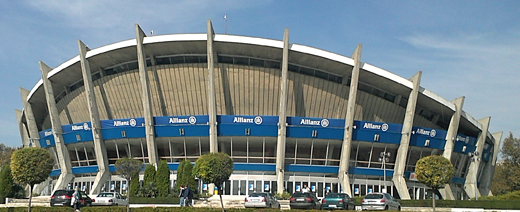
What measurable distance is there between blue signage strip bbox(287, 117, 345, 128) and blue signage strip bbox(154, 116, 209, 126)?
29.1ft

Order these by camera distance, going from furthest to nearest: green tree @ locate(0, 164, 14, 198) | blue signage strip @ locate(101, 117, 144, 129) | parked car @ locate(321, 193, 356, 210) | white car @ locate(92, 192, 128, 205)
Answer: blue signage strip @ locate(101, 117, 144, 129) < green tree @ locate(0, 164, 14, 198) < white car @ locate(92, 192, 128, 205) < parked car @ locate(321, 193, 356, 210)

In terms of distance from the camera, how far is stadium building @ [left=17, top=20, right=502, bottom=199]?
166 feet

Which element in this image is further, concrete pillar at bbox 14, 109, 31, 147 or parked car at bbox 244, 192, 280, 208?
concrete pillar at bbox 14, 109, 31, 147

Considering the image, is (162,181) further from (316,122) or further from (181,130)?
(316,122)

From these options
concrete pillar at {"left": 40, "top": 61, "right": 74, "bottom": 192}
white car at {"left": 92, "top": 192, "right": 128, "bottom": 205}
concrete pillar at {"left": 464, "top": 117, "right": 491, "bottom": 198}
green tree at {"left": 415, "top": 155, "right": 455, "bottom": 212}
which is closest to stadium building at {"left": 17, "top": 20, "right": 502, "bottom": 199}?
concrete pillar at {"left": 40, "top": 61, "right": 74, "bottom": 192}

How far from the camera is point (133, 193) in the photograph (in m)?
46.8

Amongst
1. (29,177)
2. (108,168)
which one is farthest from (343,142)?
(29,177)

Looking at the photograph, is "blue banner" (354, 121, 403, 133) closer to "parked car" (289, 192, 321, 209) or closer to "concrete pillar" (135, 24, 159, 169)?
"parked car" (289, 192, 321, 209)

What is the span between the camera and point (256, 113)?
5288 centimetres

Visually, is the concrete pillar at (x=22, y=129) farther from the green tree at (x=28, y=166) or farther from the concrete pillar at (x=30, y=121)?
the green tree at (x=28, y=166)

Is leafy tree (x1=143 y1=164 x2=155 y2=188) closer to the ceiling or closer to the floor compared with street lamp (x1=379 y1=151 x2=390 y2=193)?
closer to the floor

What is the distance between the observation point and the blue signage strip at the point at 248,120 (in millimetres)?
50812

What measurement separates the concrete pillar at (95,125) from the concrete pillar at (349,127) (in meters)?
25.3

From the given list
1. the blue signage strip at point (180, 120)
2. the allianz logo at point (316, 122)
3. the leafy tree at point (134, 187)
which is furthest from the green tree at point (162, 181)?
the allianz logo at point (316, 122)
